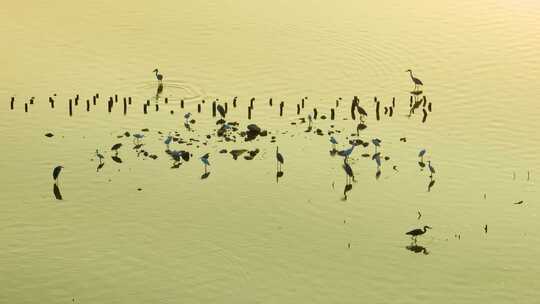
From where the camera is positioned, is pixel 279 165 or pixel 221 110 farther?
pixel 221 110

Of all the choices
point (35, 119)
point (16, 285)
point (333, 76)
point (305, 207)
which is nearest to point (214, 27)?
point (333, 76)

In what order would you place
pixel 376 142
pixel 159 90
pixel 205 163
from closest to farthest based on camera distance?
1. pixel 205 163
2. pixel 376 142
3. pixel 159 90

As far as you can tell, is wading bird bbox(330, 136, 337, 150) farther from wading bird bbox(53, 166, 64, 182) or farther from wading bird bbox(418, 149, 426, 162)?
wading bird bbox(53, 166, 64, 182)

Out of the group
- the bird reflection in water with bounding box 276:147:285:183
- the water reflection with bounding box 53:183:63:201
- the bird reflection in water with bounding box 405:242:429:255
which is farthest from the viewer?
the bird reflection in water with bounding box 276:147:285:183

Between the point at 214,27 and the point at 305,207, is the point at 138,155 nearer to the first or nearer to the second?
the point at 305,207

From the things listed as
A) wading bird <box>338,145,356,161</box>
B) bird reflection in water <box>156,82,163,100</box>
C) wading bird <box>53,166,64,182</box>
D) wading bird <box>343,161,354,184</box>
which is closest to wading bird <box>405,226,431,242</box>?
wading bird <box>343,161,354,184</box>

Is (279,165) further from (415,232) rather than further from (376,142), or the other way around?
(415,232)

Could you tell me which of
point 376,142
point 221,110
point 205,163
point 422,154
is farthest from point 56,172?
point 422,154

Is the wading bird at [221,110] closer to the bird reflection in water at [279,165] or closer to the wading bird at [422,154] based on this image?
the bird reflection in water at [279,165]
